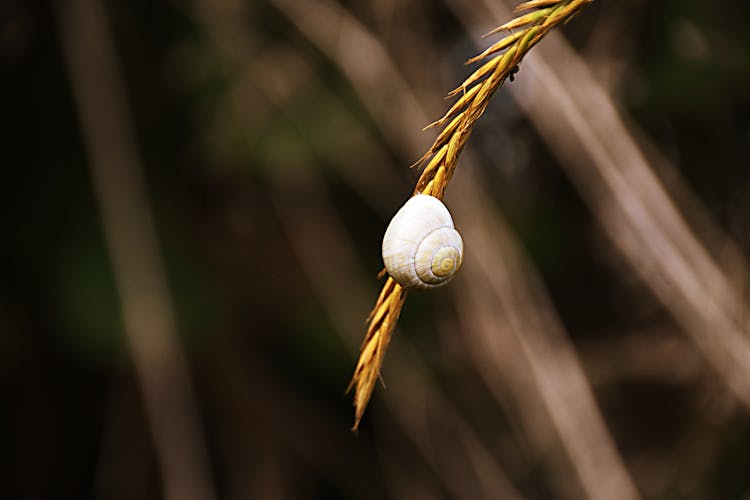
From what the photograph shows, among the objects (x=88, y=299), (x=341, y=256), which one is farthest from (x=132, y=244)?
(x=341, y=256)

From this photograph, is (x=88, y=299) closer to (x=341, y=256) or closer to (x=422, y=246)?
(x=341, y=256)

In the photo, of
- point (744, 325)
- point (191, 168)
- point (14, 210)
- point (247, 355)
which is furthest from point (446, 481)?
point (14, 210)

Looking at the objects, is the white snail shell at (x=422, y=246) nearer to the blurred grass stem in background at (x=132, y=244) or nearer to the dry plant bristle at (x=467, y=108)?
the dry plant bristle at (x=467, y=108)

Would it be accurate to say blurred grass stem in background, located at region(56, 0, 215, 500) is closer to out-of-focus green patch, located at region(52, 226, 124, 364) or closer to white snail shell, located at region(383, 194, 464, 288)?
out-of-focus green patch, located at region(52, 226, 124, 364)

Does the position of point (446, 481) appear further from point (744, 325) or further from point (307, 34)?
point (307, 34)

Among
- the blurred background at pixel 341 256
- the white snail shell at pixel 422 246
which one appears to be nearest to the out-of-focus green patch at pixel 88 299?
the blurred background at pixel 341 256

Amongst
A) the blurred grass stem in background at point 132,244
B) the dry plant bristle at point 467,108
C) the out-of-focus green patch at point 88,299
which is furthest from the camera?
the out-of-focus green patch at point 88,299

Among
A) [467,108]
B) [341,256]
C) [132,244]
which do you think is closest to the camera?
[467,108]
